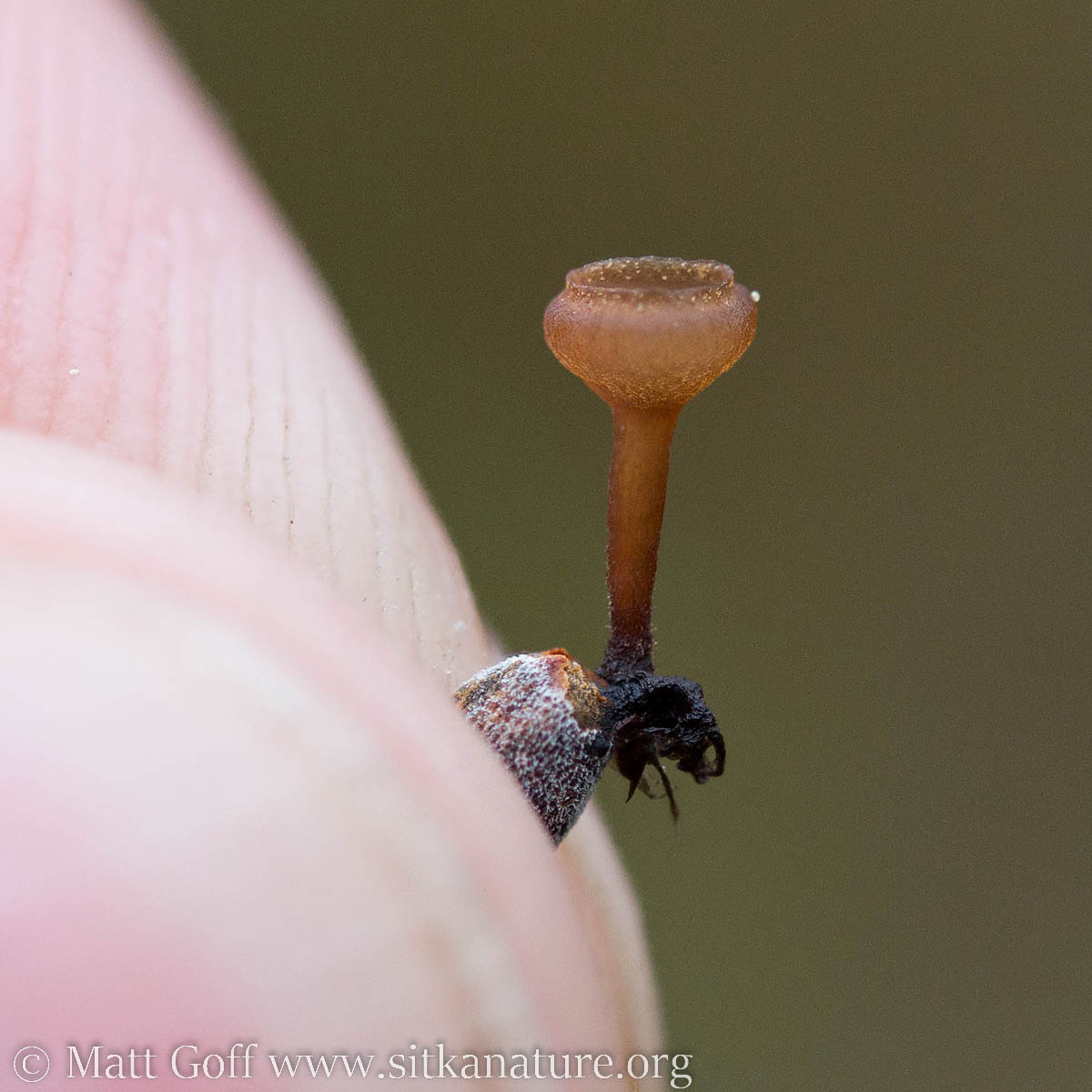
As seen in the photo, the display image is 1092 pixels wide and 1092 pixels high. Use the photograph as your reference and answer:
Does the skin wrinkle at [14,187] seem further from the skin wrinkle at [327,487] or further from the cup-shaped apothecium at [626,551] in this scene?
the cup-shaped apothecium at [626,551]

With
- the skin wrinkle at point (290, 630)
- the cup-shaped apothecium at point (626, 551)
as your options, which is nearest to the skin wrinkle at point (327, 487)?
the cup-shaped apothecium at point (626, 551)

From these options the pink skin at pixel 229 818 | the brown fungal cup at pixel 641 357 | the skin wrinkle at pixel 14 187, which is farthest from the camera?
the skin wrinkle at pixel 14 187

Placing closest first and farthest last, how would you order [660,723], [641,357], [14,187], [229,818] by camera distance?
[229,818], [641,357], [660,723], [14,187]

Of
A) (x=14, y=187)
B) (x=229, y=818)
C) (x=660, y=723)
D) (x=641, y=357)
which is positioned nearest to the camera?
(x=229, y=818)

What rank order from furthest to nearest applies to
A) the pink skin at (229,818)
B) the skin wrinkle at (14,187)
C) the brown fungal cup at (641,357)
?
1. the skin wrinkle at (14,187)
2. the brown fungal cup at (641,357)
3. the pink skin at (229,818)

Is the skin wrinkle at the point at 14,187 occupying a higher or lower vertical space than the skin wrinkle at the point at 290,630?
higher

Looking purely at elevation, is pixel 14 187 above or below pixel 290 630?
above

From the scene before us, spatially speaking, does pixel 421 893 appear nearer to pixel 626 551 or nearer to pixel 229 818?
pixel 229 818

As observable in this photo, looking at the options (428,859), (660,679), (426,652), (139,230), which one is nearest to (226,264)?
(139,230)

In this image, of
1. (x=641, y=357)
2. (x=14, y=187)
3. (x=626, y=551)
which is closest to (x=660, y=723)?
(x=626, y=551)
